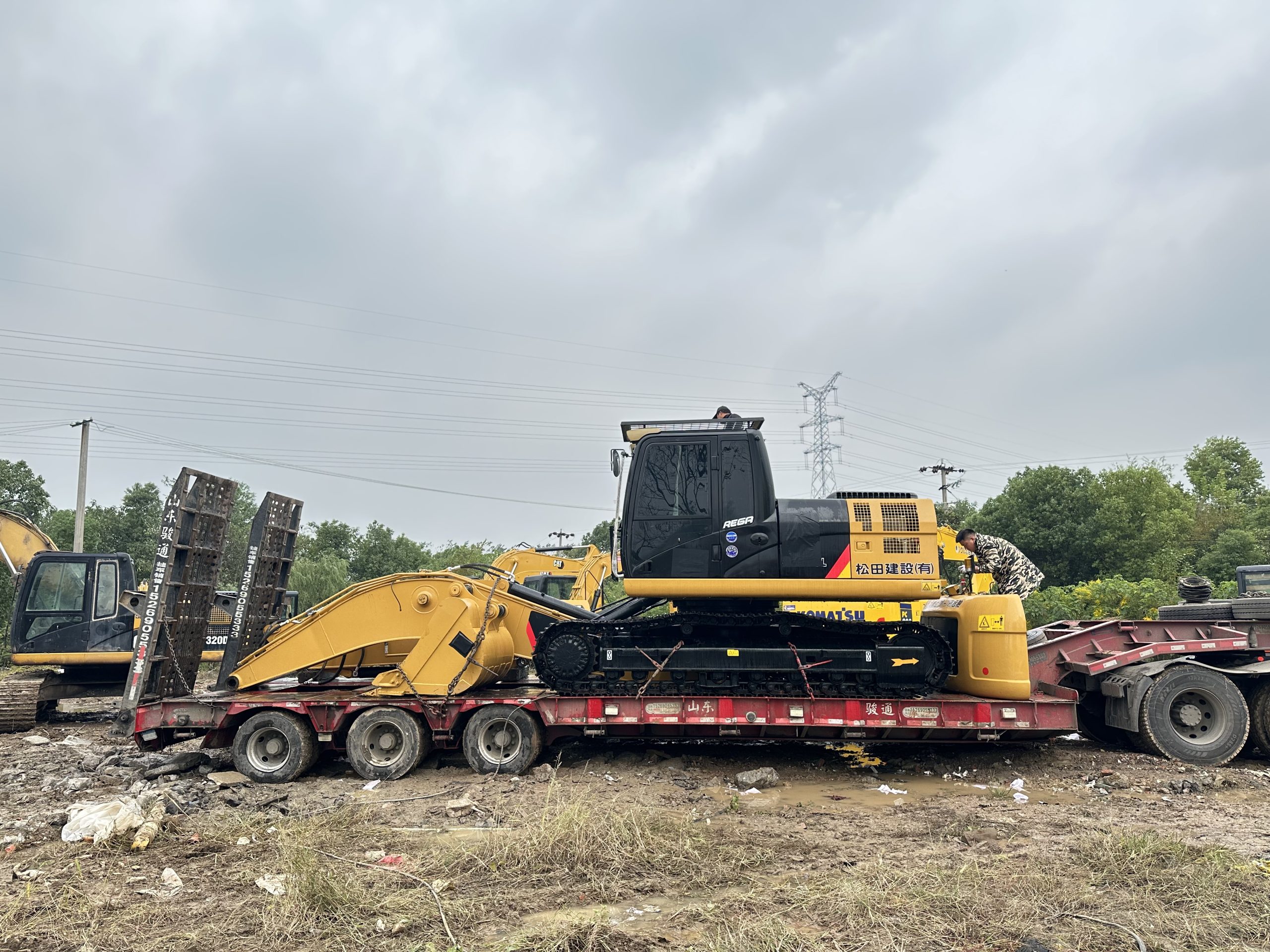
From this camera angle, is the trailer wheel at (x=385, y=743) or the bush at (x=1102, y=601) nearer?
the trailer wheel at (x=385, y=743)

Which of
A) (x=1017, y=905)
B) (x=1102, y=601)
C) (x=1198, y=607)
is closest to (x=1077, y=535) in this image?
(x=1102, y=601)

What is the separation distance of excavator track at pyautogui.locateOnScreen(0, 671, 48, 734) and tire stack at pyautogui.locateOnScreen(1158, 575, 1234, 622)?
14668 millimetres

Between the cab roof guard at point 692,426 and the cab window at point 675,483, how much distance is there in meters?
0.19

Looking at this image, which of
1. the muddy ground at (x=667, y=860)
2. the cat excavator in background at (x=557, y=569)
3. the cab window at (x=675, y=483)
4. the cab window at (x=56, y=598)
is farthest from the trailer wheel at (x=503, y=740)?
the cab window at (x=56, y=598)

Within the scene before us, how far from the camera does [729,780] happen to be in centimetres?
838

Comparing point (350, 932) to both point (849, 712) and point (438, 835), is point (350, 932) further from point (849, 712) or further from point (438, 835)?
point (849, 712)

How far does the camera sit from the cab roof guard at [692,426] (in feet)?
28.9

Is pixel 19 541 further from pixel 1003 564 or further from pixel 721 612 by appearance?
pixel 1003 564

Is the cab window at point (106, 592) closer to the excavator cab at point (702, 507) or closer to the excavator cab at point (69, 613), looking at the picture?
the excavator cab at point (69, 613)

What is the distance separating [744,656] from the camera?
8.55 m

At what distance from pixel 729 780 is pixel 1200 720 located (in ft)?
16.1

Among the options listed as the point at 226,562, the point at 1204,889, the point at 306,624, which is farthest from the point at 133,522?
the point at 1204,889

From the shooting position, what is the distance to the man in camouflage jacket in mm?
10086

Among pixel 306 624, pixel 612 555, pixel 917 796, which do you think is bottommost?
pixel 917 796
